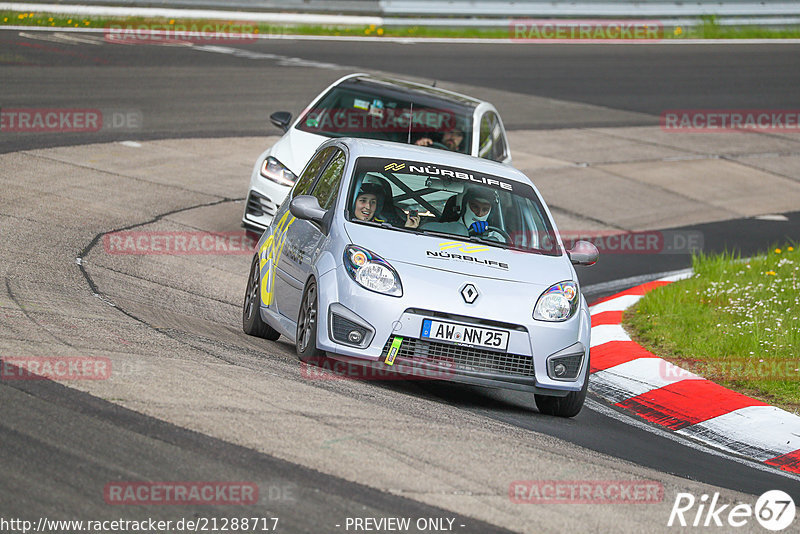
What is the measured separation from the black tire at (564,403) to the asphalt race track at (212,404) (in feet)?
0.37

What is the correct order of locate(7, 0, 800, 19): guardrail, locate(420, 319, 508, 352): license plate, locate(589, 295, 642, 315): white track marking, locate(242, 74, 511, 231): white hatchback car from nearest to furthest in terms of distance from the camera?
locate(420, 319, 508, 352): license plate, locate(589, 295, 642, 315): white track marking, locate(242, 74, 511, 231): white hatchback car, locate(7, 0, 800, 19): guardrail

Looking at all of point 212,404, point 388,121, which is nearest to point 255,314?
point 212,404

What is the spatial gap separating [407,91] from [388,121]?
495 millimetres

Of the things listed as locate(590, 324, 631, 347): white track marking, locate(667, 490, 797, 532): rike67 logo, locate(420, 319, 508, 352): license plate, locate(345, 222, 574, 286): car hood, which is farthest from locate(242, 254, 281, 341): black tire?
locate(667, 490, 797, 532): rike67 logo

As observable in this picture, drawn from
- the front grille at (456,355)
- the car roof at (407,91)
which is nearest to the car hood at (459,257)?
the front grille at (456,355)

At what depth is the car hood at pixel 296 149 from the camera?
39.2 feet

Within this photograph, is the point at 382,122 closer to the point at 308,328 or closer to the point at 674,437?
the point at 308,328

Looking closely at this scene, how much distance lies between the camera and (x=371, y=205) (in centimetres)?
820

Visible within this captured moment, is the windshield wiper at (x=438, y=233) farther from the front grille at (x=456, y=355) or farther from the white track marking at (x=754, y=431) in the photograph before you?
the white track marking at (x=754, y=431)

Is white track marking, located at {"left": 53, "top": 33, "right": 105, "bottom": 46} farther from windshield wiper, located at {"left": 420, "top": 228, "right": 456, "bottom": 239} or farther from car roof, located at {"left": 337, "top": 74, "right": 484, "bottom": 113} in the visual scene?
windshield wiper, located at {"left": 420, "top": 228, "right": 456, "bottom": 239}

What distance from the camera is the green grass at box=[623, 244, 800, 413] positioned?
9000 mm

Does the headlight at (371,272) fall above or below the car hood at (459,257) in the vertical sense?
below

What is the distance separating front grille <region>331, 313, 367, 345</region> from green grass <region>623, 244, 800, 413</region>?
10.5 feet

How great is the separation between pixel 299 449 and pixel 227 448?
0.35 m
